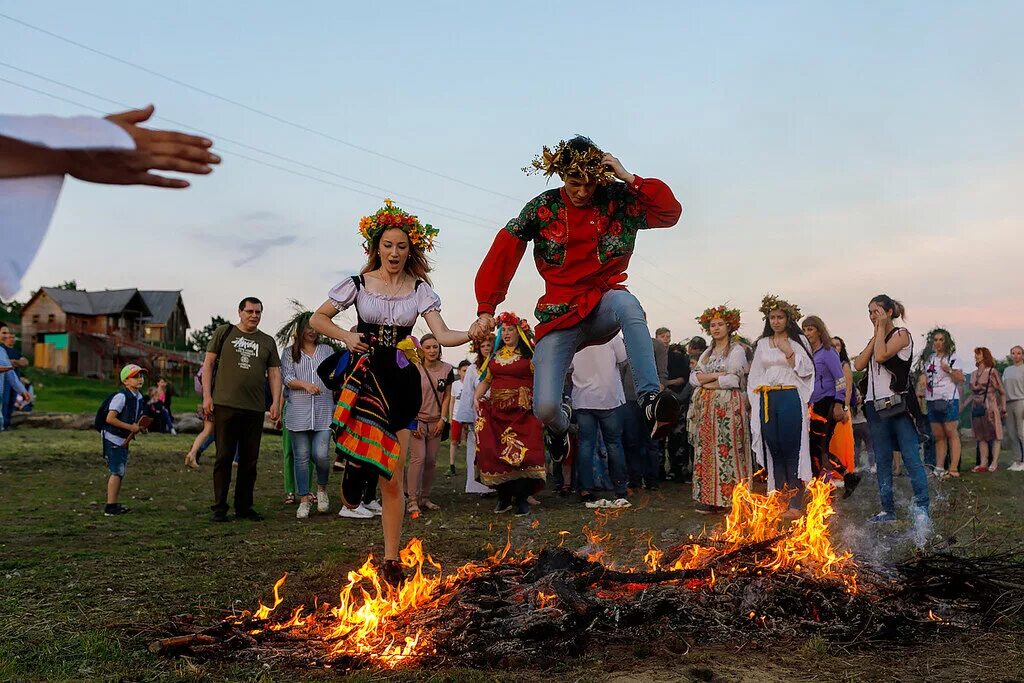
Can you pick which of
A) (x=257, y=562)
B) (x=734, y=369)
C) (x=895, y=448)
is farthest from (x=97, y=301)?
(x=895, y=448)

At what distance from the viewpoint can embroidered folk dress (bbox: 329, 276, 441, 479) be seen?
18.6ft

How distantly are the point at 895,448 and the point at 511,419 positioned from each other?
4.00 metres

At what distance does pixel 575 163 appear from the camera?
18.5 feet

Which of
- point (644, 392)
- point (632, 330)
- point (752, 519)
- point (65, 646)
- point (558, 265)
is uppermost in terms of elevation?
point (558, 265)

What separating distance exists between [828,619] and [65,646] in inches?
162

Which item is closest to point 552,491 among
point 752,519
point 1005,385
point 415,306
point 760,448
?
point 760,448

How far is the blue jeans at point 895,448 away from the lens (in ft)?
26.3

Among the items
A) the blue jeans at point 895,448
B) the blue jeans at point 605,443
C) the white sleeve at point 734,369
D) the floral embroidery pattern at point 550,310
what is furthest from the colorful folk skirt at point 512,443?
the floral embroidery pattern at point 550,310

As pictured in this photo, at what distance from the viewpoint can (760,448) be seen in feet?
30.1

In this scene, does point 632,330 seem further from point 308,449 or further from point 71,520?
point 71,520

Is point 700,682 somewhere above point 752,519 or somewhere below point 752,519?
below

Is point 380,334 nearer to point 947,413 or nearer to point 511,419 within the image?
point 511,419

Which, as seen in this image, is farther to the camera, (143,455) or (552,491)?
(143,455)

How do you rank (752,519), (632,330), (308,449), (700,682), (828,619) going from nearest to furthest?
(700,682), (828,619), (632,330), (752,519), (308,449)
